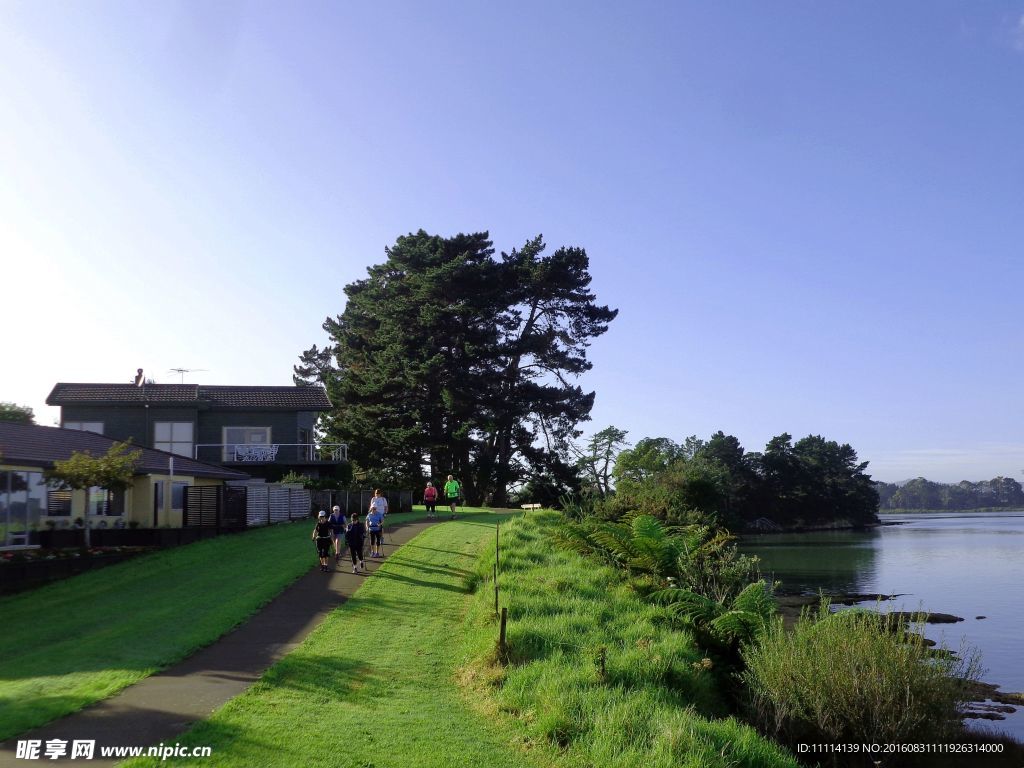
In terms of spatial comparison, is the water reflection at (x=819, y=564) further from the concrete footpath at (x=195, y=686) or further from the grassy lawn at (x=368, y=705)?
the concrete footpath at (x=195, y=686)

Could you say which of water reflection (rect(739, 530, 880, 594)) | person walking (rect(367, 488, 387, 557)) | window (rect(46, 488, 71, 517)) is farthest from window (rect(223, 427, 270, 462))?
water reflection (rect(739, 530, 880, 594))

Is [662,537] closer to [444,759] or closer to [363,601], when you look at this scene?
[363,601]

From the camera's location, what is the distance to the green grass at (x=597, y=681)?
9492 millimetres

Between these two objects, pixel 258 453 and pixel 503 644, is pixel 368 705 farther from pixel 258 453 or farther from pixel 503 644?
pixel 258 453

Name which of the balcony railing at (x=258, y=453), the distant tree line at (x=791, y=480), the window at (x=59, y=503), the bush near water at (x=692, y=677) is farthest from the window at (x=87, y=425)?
the distant tree line at (x=791, y=480)

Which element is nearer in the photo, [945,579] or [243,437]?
[945,579]

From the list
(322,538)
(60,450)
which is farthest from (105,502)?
(322,538)

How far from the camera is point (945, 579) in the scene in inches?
1657

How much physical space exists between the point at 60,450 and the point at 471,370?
24.4 meters

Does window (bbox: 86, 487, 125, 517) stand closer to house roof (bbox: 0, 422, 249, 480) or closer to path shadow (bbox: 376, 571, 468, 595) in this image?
house roof (bbox: 0, 422, 249, 480)

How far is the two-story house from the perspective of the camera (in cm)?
4269

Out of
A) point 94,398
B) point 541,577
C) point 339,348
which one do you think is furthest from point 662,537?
point 339,348

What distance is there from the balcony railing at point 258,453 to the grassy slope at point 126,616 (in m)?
14.5

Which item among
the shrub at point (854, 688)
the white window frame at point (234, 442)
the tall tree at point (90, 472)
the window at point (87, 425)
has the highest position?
the window at point (87, 425)
